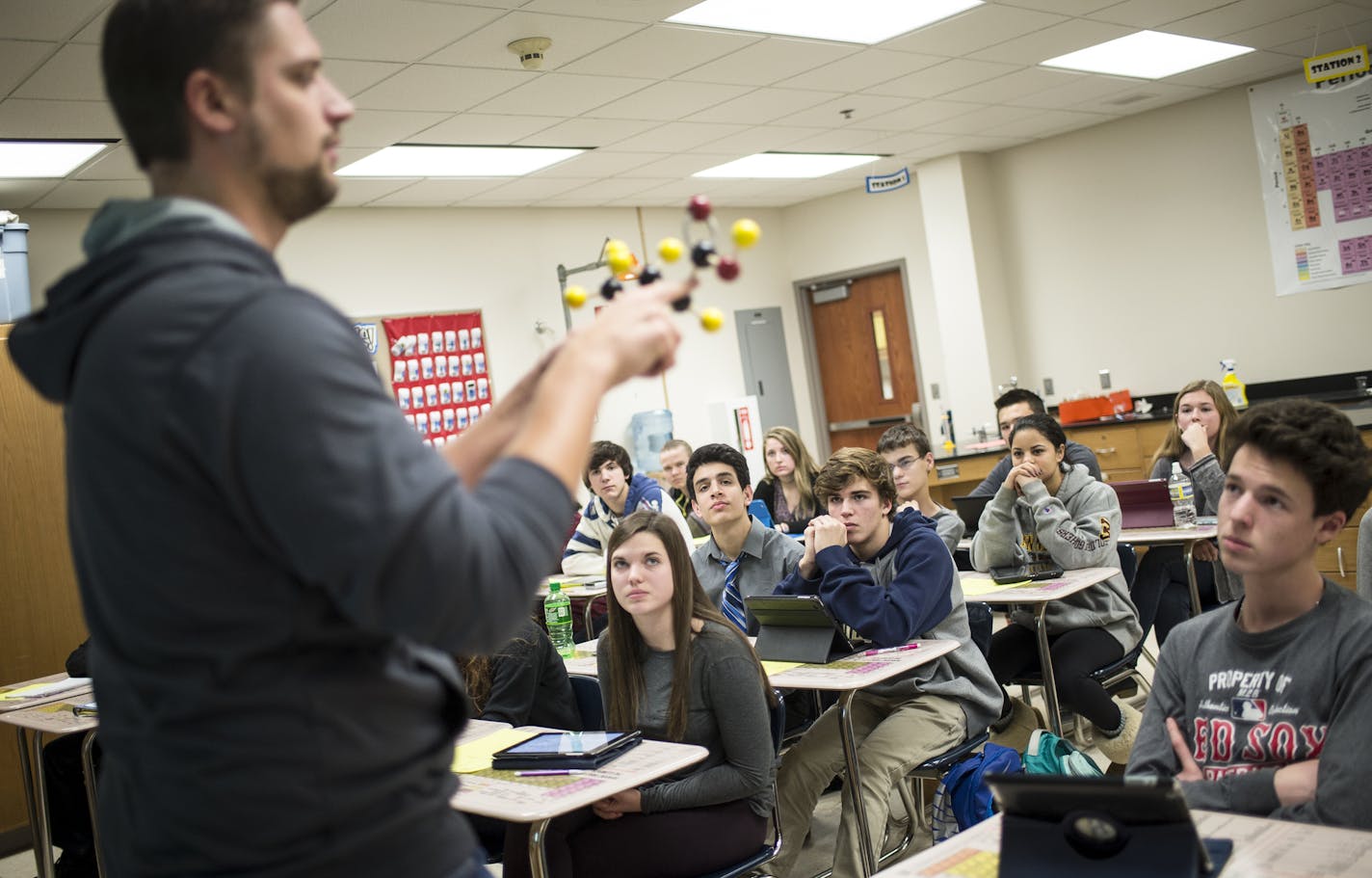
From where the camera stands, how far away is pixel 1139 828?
53.2 inches

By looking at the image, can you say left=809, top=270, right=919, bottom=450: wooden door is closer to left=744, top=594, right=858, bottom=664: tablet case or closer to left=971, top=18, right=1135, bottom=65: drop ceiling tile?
left=971, top=18, right=1135, bottom=65: drop ceiling tile

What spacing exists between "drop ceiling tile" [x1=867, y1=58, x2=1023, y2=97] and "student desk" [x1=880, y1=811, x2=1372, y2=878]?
5441 millimetres

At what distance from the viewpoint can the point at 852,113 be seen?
7.38m

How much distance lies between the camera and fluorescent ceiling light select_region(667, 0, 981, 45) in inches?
202

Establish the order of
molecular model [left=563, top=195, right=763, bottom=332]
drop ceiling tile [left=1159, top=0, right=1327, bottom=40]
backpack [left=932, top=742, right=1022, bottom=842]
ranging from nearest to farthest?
molecular model [left=563, top=195, right=763, bottom=332]
backpack [left=932, top=742, right=1022, bottom=842]
drop ceiling tile [left=1159, top=0, right=1327, bottom=40]

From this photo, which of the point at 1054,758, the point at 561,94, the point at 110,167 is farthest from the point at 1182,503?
the point at 110,167

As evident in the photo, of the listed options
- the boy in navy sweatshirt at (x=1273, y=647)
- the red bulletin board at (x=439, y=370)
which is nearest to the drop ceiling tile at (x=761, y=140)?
the red bulletin board at (x=439, y=370)

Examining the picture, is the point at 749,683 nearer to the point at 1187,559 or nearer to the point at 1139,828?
the point at 1139,828

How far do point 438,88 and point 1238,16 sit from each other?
4249 mm

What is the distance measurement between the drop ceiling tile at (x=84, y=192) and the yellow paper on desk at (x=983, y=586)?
469 cm

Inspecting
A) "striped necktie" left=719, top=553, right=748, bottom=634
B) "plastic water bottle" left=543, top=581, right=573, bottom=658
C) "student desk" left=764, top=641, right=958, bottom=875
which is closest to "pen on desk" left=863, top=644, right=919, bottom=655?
"student desk" left=764, top=641, right=958, bottom=875

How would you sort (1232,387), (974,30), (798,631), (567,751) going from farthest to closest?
(1232,387) < (974,30) < (798,631) < (567,751)

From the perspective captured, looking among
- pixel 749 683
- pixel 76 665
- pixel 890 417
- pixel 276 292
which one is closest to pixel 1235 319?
pixel 890 417

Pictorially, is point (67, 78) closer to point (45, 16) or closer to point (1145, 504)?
point (45, 16)
